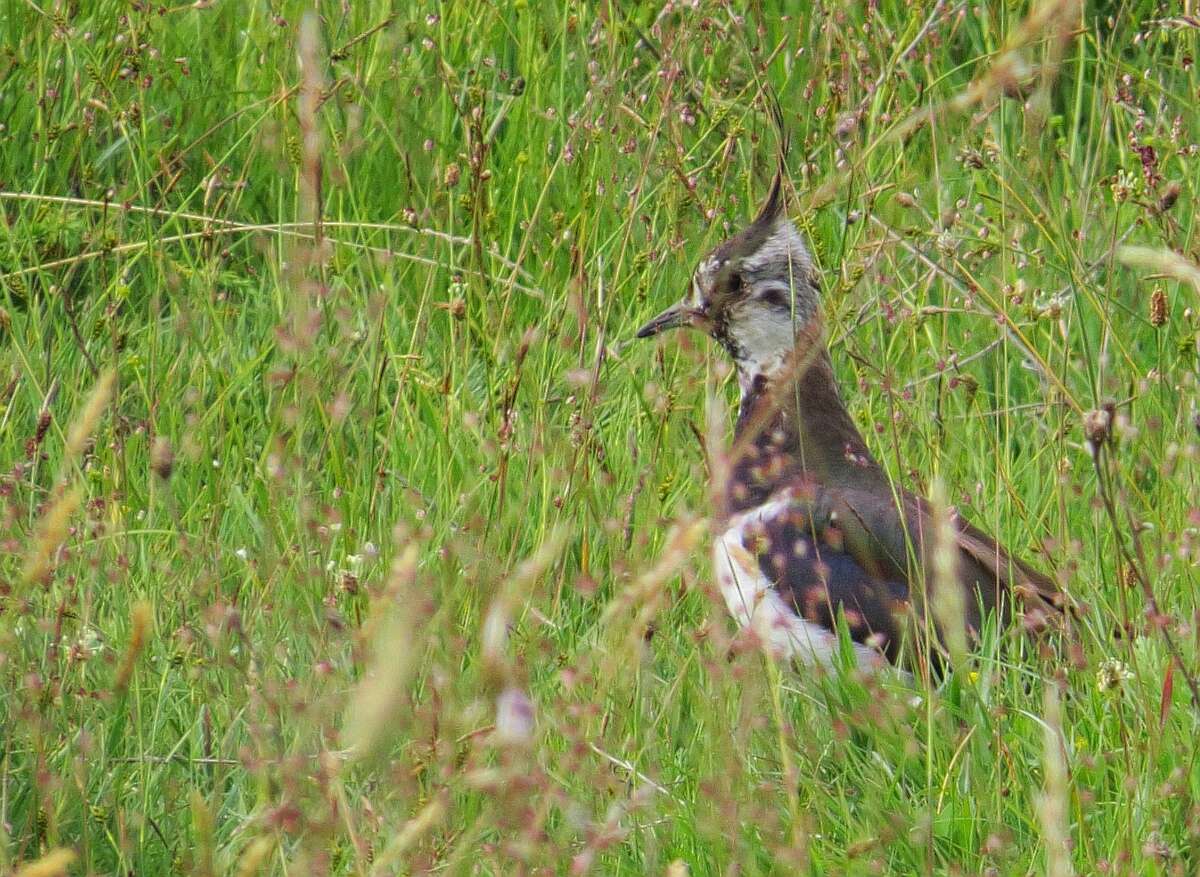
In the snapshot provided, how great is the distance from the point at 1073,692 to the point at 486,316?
1.19m

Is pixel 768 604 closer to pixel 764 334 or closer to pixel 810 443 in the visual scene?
pixel 810 443

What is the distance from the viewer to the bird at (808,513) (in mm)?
3264

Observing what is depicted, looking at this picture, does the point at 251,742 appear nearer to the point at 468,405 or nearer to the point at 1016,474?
the point at 468,405

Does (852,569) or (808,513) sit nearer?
(808,513)

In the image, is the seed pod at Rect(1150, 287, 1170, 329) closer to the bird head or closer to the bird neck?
the bird neck

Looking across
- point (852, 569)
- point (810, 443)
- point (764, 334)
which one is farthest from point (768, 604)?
point (764, 334)

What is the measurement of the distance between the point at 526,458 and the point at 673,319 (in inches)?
23.8

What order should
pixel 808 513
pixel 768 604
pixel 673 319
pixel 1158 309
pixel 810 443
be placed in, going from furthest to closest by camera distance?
pixel 673 319 < pixel 810 443 < pixel 768 604 < pixel 808 513 < pixel 1158 309

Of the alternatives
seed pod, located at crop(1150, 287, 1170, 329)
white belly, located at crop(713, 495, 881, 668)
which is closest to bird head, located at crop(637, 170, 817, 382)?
white belly, located at crop(713, 495, 881, 668)

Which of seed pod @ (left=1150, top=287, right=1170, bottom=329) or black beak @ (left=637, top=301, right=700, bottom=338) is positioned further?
black beak @ (left=637, top=301, right=700, bottom=338)

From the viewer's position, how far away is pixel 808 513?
3.33 m

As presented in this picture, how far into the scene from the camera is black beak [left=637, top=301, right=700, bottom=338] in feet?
13.0

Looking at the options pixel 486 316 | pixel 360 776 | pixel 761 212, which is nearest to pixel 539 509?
pixel 486 316

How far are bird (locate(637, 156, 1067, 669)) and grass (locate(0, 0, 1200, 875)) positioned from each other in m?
0.10
